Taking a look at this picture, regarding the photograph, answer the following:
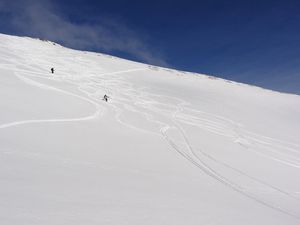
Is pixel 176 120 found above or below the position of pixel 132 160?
above

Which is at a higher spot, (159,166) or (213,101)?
(213,101)

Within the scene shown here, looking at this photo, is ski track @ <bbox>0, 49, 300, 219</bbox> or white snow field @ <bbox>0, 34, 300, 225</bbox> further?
ski track @ <bbox>0, 49, 300, 219</bbox>

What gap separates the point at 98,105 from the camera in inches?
537

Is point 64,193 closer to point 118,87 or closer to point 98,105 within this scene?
point 98,105

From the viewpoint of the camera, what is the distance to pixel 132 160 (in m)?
7.35

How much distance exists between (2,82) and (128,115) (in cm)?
531

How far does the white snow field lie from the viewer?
14.2ft

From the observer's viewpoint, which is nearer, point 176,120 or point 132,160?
point 132,160

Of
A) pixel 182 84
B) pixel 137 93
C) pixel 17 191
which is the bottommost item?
pixel 17 191

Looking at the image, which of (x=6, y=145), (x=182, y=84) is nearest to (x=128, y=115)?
(x=6, y=145)

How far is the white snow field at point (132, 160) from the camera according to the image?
4340 millimetres

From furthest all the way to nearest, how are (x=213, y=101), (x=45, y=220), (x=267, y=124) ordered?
(x=213, y=101) < (x=267, y=124) < (x=45, y=220)

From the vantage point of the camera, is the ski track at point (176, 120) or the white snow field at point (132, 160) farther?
the ski track at point (176, 120)

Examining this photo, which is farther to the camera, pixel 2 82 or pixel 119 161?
pixel 2 82
